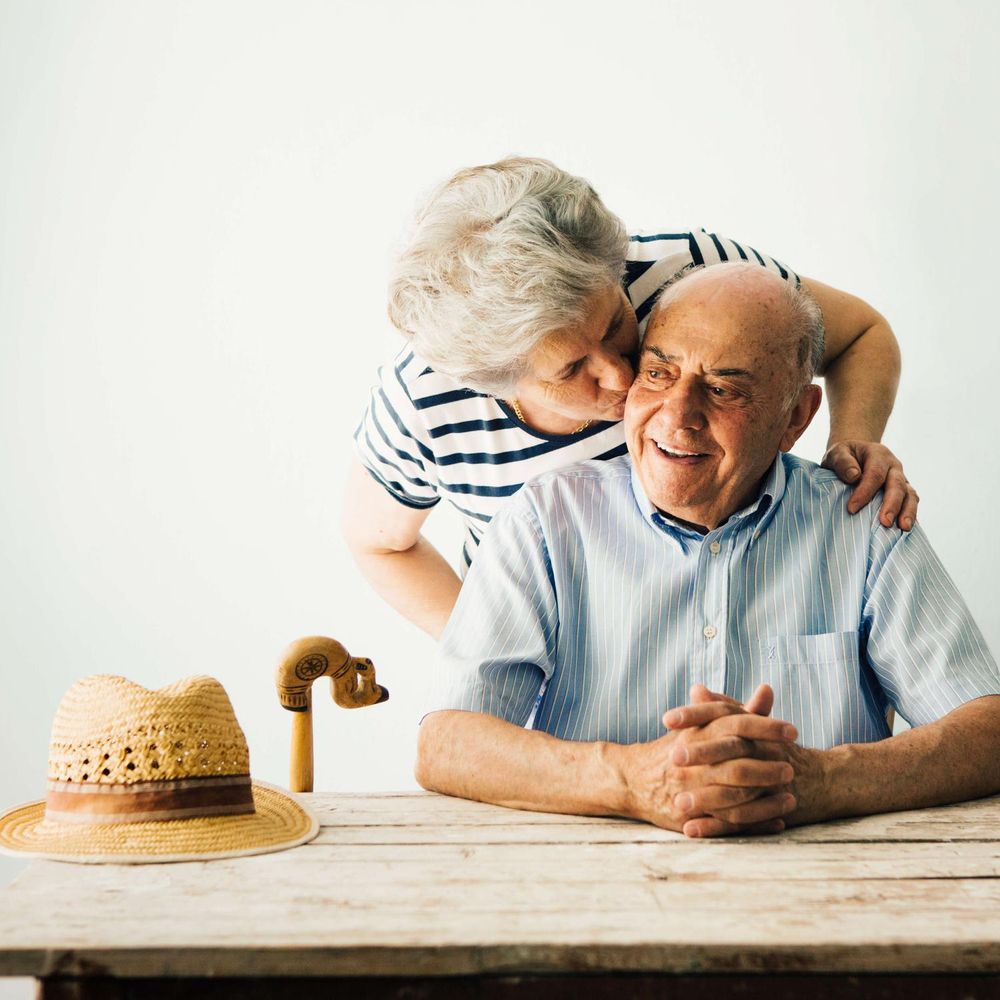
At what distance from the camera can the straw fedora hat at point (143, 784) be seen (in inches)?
52.9

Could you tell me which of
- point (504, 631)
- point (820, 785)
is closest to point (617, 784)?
point (820, 785)

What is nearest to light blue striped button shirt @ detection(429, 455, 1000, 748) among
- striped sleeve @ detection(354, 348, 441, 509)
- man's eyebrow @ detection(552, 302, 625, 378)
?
man's eyebrow @ detection(552, 302, 625, 378)

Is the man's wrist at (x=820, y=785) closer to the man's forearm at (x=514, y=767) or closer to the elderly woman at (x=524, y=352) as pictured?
the man's forearm at (x=514, y=767)

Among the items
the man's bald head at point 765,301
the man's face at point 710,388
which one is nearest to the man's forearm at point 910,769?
the man's face at point 710,388

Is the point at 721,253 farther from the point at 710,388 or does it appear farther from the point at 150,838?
the point at 150,838

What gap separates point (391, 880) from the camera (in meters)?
1.24

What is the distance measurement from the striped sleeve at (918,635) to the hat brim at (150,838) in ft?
3.00

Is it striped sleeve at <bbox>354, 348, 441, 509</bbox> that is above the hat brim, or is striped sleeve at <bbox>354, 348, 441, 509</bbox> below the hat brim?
above

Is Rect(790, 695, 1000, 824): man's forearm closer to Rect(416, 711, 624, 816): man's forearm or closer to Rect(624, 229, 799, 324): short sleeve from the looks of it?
Rect(416, 711, 624, 816): man's forearm

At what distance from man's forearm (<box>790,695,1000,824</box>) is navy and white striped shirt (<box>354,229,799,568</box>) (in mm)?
738

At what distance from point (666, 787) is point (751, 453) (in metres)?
0.61

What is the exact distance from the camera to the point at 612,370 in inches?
71.4

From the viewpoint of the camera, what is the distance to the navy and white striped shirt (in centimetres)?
206

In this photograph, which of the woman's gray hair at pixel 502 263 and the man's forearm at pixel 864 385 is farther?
the man's forearm at pixel 864 385
